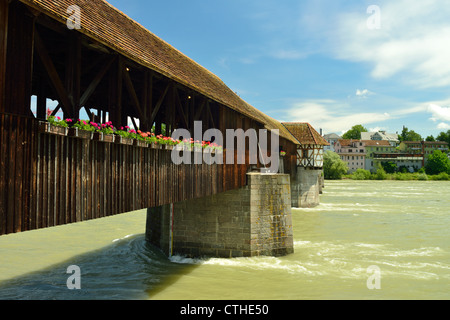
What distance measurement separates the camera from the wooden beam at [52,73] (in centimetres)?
455

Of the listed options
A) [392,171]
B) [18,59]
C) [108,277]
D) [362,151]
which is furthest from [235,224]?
[362,151]

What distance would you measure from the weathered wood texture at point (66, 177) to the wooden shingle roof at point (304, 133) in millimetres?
23762

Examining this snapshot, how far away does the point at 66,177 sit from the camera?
476 cm

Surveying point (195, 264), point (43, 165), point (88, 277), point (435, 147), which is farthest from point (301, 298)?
point (435, 147)

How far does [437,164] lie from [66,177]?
77.7 m

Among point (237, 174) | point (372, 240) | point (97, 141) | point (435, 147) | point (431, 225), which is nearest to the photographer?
point (97, 141)

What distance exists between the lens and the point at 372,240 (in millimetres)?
14852

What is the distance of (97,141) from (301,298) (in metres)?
6.16

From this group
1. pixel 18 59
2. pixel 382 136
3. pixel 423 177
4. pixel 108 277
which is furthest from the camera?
pixel 382 136

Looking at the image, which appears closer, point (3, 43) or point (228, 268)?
point (3, 43)

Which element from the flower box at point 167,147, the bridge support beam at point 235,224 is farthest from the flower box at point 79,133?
the bridge support beam at point 235,224

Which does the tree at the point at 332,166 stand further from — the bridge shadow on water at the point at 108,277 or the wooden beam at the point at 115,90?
the wooden beam at the point at 115,90

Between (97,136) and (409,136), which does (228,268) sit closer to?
(97,136)
